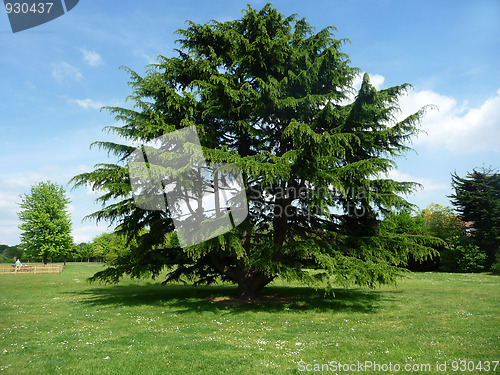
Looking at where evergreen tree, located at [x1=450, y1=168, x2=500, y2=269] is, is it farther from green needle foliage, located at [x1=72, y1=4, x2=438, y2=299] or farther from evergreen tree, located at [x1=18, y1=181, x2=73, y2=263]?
evergreen tree, located at [x1=18, y1=181, x2=73, y2=263]

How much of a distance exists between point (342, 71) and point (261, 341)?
1131 centimetres

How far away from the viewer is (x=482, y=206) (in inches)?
1431

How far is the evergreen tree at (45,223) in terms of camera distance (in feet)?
126

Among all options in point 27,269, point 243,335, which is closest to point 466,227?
point 243,335

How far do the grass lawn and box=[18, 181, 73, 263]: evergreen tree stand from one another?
28.6 meters

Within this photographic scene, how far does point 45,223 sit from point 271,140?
3568 centimetres

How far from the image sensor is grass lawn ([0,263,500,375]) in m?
6.10

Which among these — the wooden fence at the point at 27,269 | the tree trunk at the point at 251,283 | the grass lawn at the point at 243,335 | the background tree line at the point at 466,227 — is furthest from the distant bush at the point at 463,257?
the wooden fence at the point at 27,269

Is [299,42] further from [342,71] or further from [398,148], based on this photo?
[398,148]

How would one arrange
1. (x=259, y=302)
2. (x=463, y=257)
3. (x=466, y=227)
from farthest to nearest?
(x=466, y=227) → (x=463, y=257) → (x=259, y=302)

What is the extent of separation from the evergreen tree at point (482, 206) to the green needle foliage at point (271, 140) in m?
28.3

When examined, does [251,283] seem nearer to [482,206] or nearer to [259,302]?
[259,302]

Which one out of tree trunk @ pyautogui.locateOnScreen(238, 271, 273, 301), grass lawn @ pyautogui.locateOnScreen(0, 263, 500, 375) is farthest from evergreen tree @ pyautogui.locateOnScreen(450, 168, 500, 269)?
tree trunk @ pyautogui.locateOnScreen(238, 271, 273, 301)

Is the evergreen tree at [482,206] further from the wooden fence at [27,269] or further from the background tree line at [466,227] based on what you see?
the wooden fence at [27,269]
